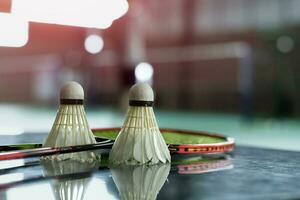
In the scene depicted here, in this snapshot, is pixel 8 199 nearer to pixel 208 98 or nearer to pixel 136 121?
pixel 136 121

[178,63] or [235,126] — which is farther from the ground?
[178,63]

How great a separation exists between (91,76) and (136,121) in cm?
725

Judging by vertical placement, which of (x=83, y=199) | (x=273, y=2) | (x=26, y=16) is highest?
→ (x=273, y=2)

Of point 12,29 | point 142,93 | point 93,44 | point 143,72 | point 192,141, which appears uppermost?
point 93,44

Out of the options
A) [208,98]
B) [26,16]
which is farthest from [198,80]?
[26,16]

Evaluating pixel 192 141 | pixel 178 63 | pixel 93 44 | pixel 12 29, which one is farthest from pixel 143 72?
pixel 192 141

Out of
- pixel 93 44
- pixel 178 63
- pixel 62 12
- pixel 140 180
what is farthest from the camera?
pixel 178 63

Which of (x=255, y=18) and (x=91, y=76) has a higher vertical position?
(x=255, y=18)

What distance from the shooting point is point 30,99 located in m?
9.91

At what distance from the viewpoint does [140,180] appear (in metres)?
0.75

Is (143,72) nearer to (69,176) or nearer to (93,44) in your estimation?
(93,44)

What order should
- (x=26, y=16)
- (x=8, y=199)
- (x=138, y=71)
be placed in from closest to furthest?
(x=8, y=199), (x=26, y=16), (x=138, y=71)

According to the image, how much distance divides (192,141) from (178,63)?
24.8 ft

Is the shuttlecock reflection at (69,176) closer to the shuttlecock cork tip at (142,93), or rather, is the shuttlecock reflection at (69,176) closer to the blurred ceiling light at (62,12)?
the shuttlecock cork tip at (142,93)
